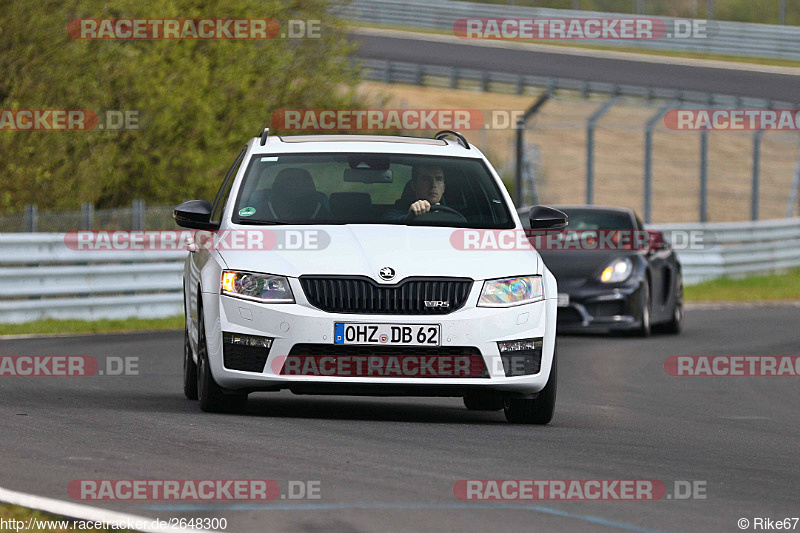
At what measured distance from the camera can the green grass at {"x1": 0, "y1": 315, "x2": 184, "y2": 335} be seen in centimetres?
1790

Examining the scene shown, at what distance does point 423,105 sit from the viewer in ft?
196

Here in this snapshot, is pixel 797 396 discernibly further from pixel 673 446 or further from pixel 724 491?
pixel 724 491

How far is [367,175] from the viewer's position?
10.3 metres

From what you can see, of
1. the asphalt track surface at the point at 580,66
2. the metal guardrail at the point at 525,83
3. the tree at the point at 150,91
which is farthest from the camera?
the asphalt track surface at the point at 580,66

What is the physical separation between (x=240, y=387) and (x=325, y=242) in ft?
3.11

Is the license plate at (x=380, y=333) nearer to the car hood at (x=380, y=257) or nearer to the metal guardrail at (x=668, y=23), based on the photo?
the car hood at (x=380, y=257)

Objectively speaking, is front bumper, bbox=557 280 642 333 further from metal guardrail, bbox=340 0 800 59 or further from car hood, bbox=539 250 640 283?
metal guardrail, bbox=340 0 800 59

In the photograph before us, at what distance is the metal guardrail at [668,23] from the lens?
50.3 meters

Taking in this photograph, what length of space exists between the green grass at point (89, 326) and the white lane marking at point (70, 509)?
11.3 meters

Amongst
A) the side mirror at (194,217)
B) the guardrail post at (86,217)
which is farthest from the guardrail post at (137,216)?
the side mirror at (194,217)

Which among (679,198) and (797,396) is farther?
(679,198)

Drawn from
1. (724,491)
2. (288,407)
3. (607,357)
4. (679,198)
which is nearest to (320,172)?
(288,407)

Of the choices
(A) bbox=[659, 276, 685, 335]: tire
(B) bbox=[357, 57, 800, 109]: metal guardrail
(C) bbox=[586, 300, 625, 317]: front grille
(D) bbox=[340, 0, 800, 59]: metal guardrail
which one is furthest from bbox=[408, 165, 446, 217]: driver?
(D) bbox=[340, 0, 800, 59]: metal guardrail

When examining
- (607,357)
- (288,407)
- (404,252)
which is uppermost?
(404,252)
